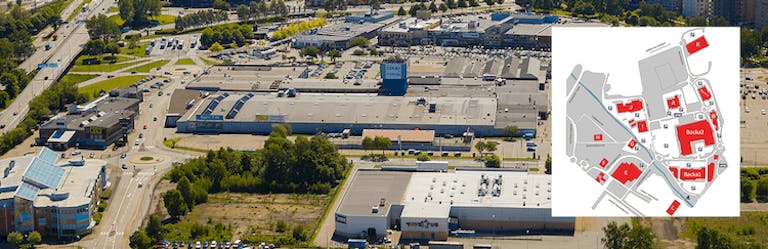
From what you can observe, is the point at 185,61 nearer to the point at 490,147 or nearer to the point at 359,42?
the point at 359,42

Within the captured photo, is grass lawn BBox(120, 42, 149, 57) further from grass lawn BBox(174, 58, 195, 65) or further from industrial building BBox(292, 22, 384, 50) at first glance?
industrial building BBox(292, 22, 384, 50)

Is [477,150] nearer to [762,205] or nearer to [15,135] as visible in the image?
[762,205]

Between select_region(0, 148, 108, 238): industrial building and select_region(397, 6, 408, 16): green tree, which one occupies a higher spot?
select_region(397, 6, 408, 16): green tree

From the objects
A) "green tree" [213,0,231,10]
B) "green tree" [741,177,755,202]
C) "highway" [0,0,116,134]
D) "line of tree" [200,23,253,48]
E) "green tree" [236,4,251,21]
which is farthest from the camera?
"green tree" [213,0,231,10]

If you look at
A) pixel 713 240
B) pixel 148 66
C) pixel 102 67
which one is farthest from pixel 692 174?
pixel 102 67

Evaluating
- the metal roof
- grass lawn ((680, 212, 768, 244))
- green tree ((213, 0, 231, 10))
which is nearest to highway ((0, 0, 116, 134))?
green tree ((213, 0, 231, 10))
